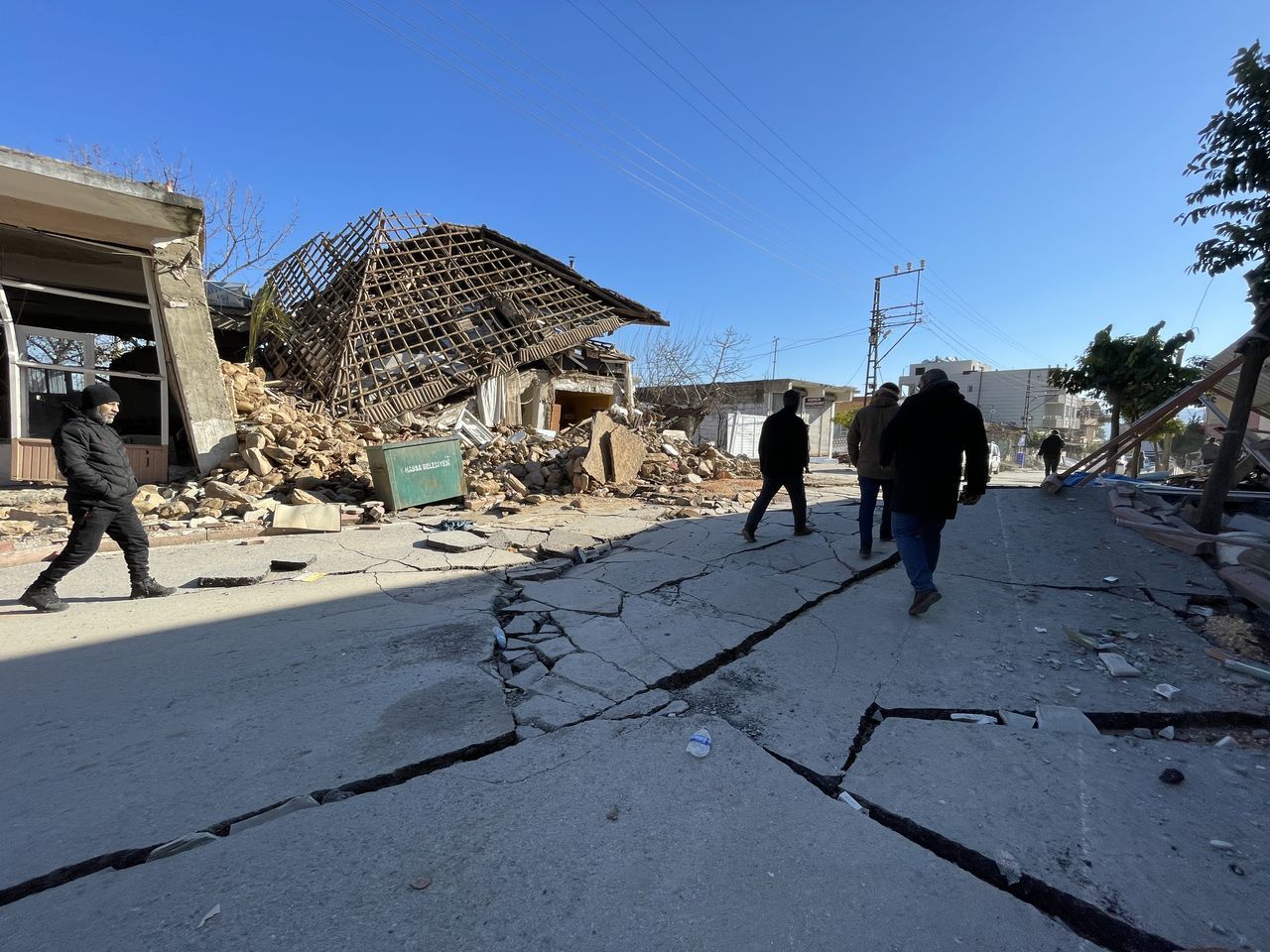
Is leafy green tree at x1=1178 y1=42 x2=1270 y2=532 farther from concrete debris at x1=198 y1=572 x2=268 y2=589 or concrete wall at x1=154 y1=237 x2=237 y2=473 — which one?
concrete wall at x1=154 y1=237 x2=237 y2=473

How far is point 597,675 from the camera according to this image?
2.93 m

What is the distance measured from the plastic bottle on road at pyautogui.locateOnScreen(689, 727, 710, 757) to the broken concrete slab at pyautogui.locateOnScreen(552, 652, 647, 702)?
45 cm

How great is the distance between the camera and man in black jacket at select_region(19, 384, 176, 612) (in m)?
3.76

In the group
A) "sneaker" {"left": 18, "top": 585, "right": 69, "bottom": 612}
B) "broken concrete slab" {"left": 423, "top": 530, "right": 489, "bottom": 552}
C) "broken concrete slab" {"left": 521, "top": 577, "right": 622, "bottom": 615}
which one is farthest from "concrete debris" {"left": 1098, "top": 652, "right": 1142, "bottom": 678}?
"sneaker" {"left": 18, "top": 585, "right": 69, "bottom": 612}

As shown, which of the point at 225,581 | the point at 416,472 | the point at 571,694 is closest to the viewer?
the point at 571,694

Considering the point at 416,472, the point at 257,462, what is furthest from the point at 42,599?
the point at 257,462

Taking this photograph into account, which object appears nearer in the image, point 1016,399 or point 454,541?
point 454,541

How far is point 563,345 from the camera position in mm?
14492

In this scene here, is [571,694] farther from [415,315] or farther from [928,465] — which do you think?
[415,315]

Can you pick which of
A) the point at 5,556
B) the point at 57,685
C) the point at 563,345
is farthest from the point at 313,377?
the point at 57,685

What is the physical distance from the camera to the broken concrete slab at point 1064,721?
2428 mm

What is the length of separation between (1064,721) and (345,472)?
30.0ft

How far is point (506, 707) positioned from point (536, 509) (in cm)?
590

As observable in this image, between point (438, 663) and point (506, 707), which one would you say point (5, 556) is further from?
point (506, 707)
